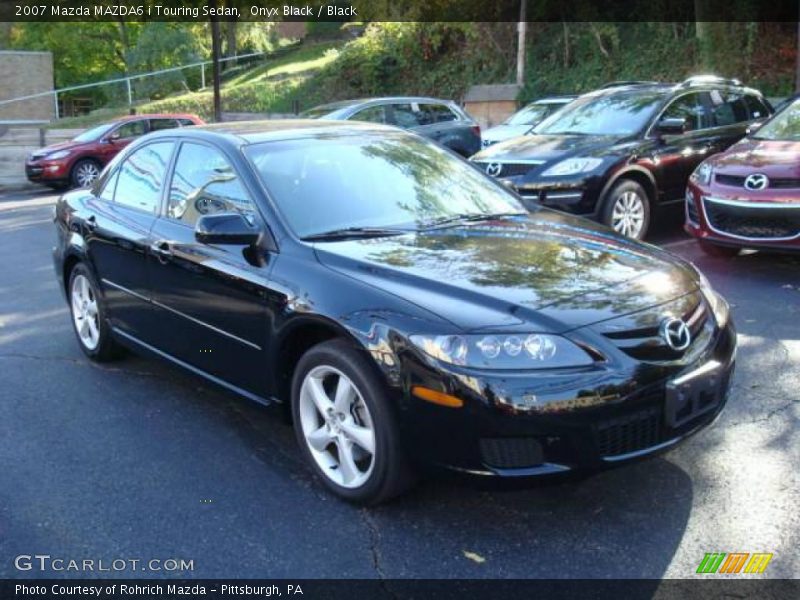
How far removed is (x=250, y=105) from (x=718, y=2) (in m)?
15.0

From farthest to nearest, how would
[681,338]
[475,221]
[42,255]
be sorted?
[42,255]
[475,221]
[681,338]

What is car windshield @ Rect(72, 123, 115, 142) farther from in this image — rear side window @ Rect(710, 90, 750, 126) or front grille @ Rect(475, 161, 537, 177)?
rear side window @ Rect(710, 90, 750, 126)

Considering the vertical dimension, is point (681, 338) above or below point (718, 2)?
below

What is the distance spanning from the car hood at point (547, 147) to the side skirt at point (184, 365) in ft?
16.1

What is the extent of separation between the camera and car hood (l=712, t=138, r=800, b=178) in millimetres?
6980

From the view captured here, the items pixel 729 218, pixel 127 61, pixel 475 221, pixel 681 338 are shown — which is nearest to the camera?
pixel 681 338

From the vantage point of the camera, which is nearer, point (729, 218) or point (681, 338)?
point (681, 338)

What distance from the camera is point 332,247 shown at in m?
3.80

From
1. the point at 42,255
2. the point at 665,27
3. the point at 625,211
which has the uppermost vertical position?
the point at 665,27

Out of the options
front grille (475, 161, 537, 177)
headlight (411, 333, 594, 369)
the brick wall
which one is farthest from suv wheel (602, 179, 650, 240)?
the brick wall

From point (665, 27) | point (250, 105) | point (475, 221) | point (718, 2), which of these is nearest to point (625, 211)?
point (475, 221)

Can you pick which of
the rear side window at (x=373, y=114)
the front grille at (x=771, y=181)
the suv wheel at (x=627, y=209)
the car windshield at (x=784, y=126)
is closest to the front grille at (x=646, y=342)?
the front grille at (x=771, y=181)

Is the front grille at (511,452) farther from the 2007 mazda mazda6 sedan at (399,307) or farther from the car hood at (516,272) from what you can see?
the car hood at (516,272)

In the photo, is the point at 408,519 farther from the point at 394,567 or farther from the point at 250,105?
the point at 250,105
